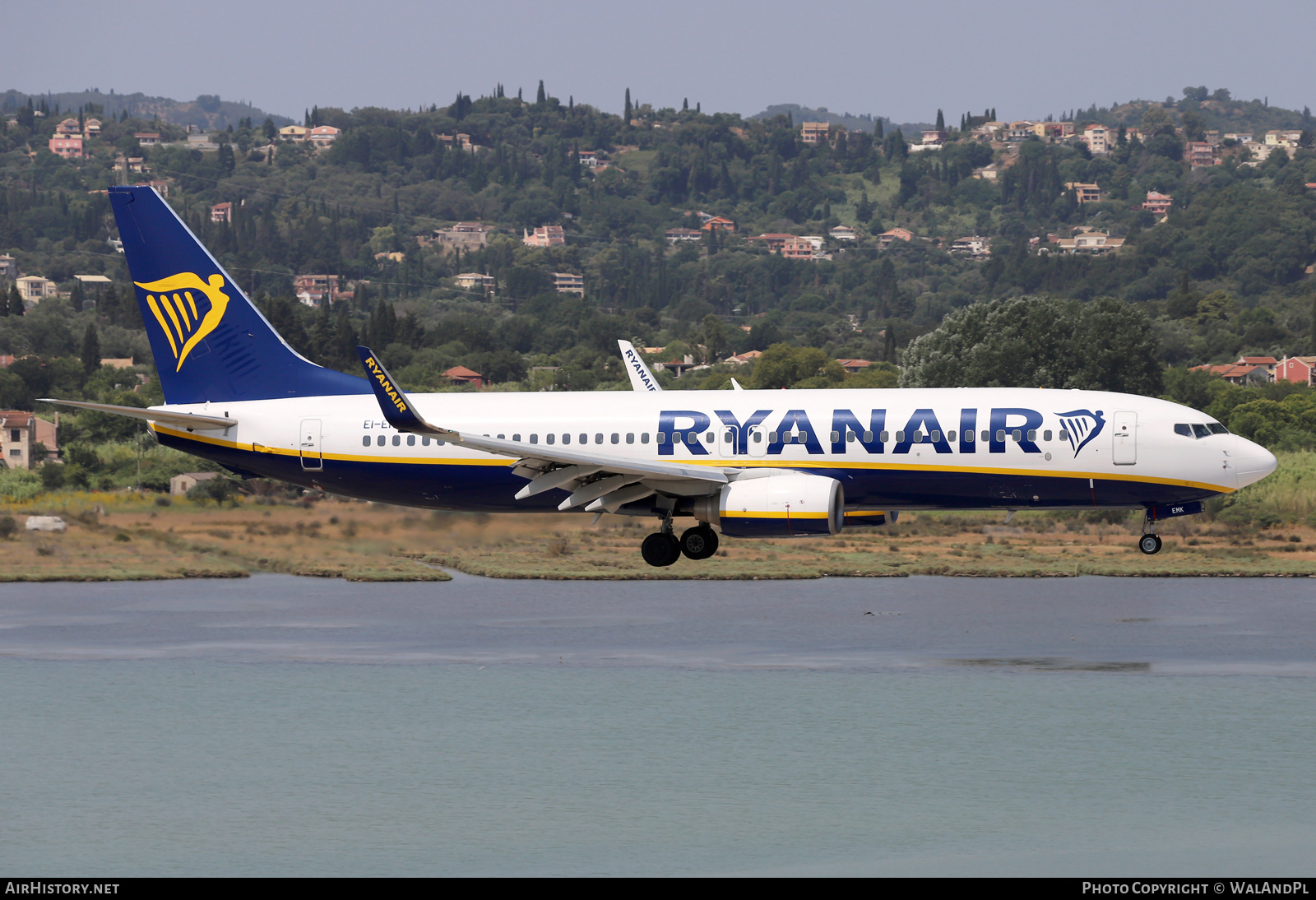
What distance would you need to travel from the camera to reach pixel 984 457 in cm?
4975

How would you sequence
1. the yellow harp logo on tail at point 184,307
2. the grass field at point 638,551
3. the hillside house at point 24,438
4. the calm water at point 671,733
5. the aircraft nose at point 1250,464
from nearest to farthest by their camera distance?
the aircraft nose at point 1250,464 < the yellow harp logo on tail at point 184,307 < the calm water at point 671,733 < the grass field at point 638,551 < the hillside house at point 24,438

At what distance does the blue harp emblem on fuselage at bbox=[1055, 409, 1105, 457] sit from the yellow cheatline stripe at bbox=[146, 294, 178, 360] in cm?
2887

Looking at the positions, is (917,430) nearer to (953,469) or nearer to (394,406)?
(953,469)

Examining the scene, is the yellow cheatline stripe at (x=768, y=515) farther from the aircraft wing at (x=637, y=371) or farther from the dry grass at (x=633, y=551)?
the dry grass at (x=633, y=551)

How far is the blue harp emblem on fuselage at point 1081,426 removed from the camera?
5009cm

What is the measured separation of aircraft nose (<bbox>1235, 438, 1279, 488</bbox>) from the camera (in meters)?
50.7

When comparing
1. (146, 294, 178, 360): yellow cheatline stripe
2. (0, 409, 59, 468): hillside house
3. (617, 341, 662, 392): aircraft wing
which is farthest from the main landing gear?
(0, 409, 59, 468): hillside house

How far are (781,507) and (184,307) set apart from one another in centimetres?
2254

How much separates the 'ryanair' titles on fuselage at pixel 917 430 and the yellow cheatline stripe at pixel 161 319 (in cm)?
1878

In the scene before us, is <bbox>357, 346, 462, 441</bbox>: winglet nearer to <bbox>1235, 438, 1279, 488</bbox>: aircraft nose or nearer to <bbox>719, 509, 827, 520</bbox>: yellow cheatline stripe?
<bbox>719, 509, 827, 520</bbox>: yellow cheatline stripe

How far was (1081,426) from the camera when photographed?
50219 millimetres

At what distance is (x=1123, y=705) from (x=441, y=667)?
33219 mm

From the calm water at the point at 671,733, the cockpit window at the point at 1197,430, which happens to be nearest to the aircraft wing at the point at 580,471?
the calm water at the point at 671,733

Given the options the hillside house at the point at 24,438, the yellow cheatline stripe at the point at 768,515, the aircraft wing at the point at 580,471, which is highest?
the aircraft wing at the point at 580,471
